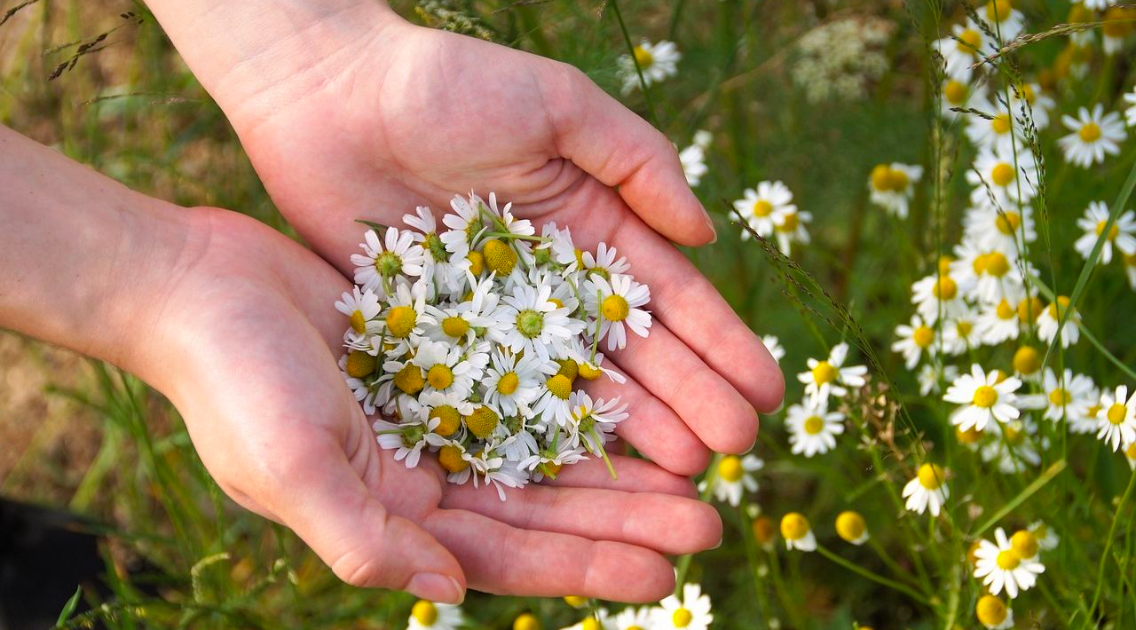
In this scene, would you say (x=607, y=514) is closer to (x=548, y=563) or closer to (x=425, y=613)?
(x=548, y=563)

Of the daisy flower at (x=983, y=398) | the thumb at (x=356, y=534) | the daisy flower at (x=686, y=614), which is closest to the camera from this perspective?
the thumb at (x=356, y=534)

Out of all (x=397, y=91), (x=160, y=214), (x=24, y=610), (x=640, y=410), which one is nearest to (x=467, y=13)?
(x=397, y=91)

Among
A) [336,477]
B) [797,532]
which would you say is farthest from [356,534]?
[797,532]

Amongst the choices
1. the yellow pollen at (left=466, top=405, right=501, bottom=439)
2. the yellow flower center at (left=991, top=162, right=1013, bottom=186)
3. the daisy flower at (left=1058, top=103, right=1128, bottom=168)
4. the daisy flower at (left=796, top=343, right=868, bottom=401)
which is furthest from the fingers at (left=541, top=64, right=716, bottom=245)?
the daisy flower at (left=1058, top=103, right=1128, bottom=168)

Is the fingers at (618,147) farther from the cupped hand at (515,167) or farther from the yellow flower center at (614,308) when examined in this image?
the yellow flower center at (614,308)

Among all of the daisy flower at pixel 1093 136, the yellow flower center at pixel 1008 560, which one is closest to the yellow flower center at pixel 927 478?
the yellow flower center at pixel 1008 560

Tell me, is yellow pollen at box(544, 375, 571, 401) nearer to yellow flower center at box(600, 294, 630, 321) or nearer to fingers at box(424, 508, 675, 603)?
yellow flower center at box(600, 294, 630, 321)
